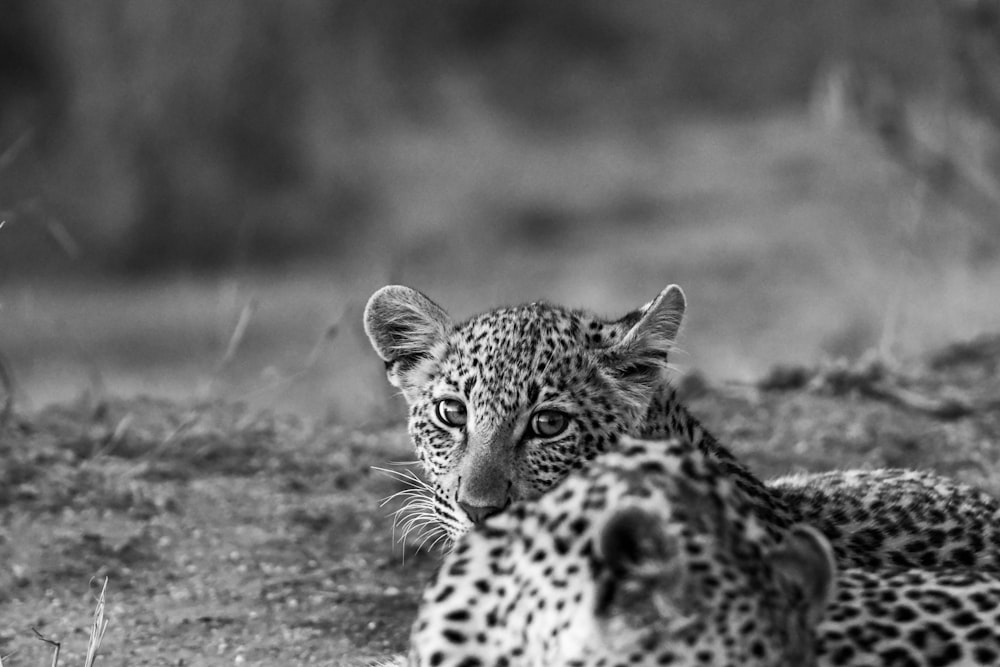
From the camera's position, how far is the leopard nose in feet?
16.6

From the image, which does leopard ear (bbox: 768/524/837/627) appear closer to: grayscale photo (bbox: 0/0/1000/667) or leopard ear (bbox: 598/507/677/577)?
grayscale photo (bbox: 0/0/1000/667)

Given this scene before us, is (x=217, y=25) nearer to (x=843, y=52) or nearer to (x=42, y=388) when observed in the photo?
(x=42, y=388)

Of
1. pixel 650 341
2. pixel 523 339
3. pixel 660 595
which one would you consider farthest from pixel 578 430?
pixel 660 595

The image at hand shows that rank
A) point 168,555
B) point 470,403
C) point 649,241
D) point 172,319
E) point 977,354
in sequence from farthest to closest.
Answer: point 649,241
point 172,319
point 977,354
point 168,555
point 470,403

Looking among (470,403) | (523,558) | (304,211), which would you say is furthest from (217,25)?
(523,558)

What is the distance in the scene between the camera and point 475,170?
2242 centimetres

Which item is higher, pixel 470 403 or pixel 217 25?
pixel 217 25

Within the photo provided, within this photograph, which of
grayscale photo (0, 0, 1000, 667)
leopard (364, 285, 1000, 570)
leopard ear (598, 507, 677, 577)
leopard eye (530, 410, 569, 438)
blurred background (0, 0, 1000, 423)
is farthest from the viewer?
blurred background (0, 0, 1000, 423)

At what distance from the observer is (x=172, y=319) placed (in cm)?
1816

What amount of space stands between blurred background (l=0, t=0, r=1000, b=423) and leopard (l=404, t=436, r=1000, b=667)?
883 cm

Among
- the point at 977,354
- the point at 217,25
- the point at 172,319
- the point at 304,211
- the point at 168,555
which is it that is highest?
the point at 217,25

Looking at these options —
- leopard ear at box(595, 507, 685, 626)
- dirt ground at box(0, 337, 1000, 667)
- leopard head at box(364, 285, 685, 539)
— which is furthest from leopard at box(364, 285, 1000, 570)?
leopard ear at box(595, 507, 685, 626)

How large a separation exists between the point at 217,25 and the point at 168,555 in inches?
551

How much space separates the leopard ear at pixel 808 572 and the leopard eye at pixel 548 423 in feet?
6.07
